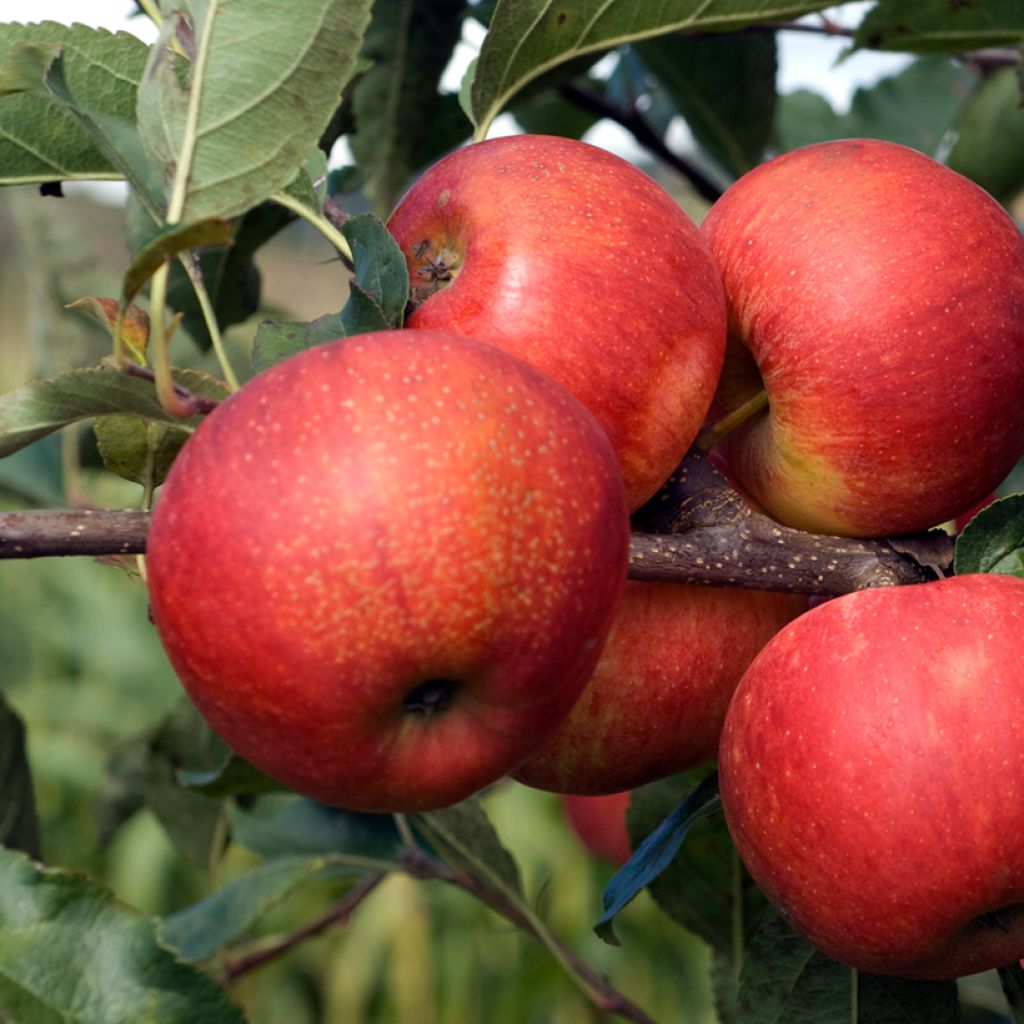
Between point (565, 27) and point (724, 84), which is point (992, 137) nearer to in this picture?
point (724, 84)

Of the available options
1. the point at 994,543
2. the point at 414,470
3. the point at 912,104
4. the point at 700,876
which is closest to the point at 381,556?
the point at 414,470

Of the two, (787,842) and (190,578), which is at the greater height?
(190,578)

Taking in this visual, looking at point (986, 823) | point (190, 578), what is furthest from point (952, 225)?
point (190, 578)

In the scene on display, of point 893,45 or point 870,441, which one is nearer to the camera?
point 870,441

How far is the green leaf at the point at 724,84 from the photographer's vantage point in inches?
47.4

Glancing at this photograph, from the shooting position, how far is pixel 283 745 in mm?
501

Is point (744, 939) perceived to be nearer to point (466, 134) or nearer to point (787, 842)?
point (787, 842)

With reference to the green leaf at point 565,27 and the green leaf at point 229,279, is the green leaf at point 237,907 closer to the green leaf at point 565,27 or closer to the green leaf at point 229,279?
the green leaf at point 229,279

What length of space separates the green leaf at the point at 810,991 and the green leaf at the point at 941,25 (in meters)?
0.72

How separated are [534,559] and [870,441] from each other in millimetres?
279

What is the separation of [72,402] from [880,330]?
1.34 feet

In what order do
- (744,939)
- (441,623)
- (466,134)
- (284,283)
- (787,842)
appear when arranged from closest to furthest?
1. (441,623)
2. (787,842)
3. (744,939)
4. (466,134)
5. (284,283)

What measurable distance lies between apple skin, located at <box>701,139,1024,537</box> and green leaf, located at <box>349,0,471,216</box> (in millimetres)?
458

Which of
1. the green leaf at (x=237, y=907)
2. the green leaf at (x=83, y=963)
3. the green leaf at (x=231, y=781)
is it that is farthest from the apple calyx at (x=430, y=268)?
the green leaf at (x=237, y=907)
